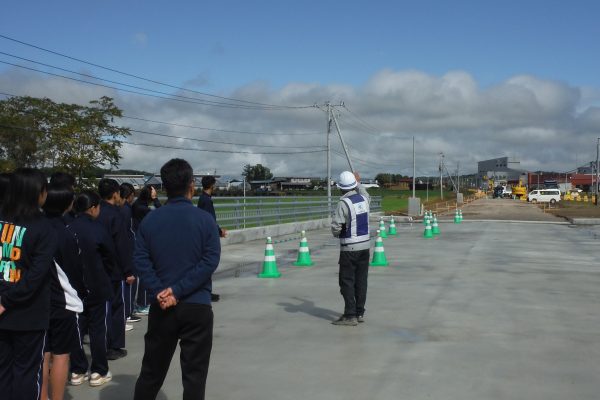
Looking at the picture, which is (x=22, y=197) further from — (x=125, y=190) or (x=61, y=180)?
(x=125, y=190)

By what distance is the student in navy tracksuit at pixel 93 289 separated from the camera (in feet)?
16.0

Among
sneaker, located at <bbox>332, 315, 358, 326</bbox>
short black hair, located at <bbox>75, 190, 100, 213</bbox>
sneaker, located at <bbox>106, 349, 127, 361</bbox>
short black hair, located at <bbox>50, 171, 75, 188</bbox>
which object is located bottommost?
sneaker, located at <bbox>106, 349, 127, 361</bbox>

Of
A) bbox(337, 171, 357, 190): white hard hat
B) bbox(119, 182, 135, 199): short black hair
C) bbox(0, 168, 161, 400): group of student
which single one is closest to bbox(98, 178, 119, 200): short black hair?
bbox(0, 168, 161, 400): group of student

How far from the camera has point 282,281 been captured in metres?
10.9

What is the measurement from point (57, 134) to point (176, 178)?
29990mm

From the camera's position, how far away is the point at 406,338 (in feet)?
21.7

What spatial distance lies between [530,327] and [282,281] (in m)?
4.75

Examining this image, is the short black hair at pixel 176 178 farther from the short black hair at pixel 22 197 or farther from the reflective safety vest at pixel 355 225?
the reflective safety vest at pixel 355 225

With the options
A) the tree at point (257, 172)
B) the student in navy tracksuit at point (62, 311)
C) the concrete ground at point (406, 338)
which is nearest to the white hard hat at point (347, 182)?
the concrete ground at point (406, 338)

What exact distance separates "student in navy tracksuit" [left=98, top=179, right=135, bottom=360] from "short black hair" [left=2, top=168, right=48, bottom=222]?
180 cm

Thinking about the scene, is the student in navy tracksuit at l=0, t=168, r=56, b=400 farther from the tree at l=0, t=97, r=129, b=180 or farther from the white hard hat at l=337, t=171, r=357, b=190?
the tree at l=0, t=97, r=129, b=180

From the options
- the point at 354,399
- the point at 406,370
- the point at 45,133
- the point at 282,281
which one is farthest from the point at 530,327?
the point at 45,133

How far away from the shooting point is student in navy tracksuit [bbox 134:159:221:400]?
359 cm

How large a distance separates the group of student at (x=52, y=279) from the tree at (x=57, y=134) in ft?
88.0
